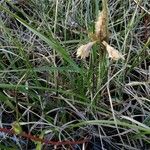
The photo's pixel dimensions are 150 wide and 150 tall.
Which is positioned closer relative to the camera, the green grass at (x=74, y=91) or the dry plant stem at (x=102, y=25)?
the dry plant stem at (x=102, y=25)

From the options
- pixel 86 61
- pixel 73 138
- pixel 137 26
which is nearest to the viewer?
pixel 73 138

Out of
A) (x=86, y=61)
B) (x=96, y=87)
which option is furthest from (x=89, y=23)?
(x=96, y=87)

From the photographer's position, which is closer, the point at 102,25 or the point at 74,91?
the point at 102,25

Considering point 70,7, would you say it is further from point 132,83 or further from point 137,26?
point 132,83

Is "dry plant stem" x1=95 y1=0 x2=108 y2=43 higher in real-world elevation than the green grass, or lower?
higher

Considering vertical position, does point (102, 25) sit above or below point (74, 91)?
above

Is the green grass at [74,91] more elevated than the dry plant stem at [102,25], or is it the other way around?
the dry plant stem at [102,25]

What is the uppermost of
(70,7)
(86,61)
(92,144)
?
(70,7)

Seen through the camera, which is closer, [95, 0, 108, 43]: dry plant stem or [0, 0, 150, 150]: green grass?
[95, 0, 108, 43]: dry plant stem
